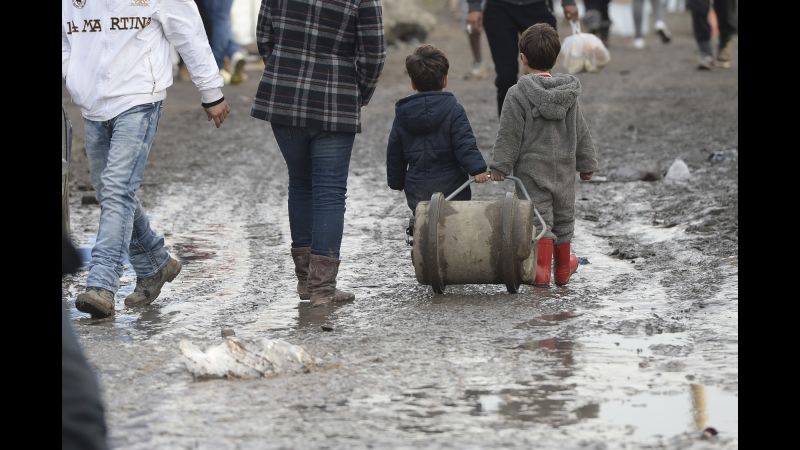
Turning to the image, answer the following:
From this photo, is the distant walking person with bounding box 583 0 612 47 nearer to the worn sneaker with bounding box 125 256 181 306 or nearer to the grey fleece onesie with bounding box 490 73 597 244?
the grey fleece onesie with bounding box 490 73 597 244

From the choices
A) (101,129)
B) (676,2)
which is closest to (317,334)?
(101,129)

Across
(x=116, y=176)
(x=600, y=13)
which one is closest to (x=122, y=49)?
(x=116, y=176)

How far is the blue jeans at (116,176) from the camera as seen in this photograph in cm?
671

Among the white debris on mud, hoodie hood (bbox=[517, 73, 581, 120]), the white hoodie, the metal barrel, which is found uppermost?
the white hoodie

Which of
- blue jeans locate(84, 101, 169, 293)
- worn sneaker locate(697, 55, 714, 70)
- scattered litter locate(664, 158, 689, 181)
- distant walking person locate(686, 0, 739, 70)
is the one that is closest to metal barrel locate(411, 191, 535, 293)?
blue jeans locate(84, 101, 169, 293)

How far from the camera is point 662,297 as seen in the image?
6.85 metres

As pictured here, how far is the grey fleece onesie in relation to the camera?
7160 mm

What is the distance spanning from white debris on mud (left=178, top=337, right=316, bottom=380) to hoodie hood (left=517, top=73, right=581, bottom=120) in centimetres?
212

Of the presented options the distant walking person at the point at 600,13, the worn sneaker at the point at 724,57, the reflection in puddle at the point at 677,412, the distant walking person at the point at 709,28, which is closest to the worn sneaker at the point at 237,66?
the distant walking person at the point at 600,13

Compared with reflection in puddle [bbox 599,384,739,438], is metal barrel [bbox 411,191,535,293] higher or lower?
higher

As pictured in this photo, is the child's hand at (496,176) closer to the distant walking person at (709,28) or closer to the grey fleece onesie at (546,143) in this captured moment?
the grey fleece onesie at (546,143)
